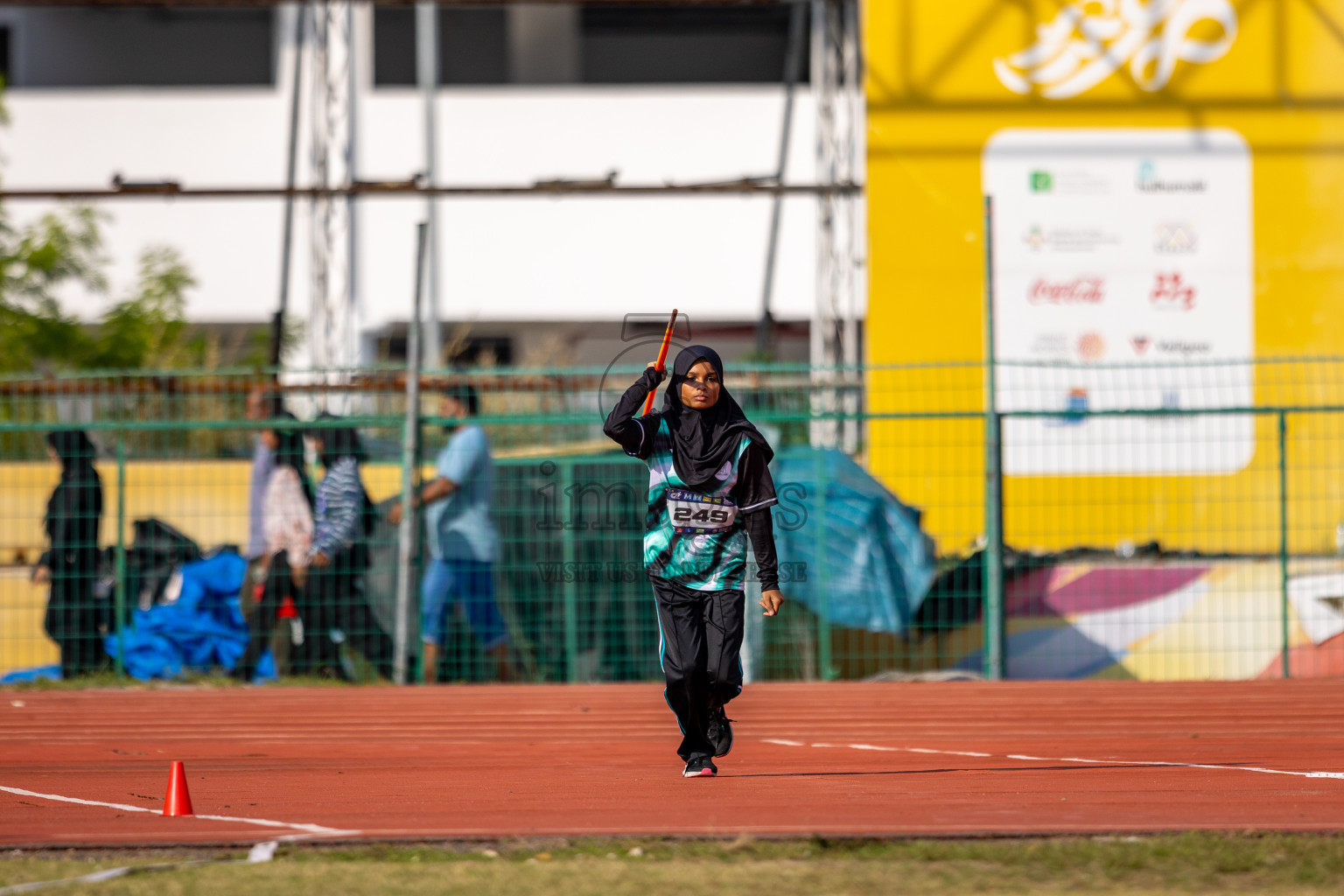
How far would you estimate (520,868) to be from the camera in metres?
4.45

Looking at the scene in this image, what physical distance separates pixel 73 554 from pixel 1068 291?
9.01 m

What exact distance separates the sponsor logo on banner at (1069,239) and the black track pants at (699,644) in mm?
9092

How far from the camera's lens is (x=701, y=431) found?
6.20 meters

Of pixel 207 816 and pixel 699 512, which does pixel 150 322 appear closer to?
pixel 699 512

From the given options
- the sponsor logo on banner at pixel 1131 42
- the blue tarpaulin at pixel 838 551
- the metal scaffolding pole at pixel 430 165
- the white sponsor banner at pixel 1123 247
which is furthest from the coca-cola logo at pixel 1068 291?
the metal scaffolding pole at pixel 430 165

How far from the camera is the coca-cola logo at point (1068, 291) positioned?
14422mm

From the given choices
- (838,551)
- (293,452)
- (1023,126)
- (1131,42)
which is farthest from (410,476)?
(1131,42)

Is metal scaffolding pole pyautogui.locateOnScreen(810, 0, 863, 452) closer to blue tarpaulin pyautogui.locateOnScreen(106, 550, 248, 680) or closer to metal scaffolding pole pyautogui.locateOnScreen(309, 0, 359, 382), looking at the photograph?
blue tarpaulin pyautogui.locateOnScreen(106, 550, 248, 680)

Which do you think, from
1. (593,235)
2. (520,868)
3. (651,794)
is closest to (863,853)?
(520,868)

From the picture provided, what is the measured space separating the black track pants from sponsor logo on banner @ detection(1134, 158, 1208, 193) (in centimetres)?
966

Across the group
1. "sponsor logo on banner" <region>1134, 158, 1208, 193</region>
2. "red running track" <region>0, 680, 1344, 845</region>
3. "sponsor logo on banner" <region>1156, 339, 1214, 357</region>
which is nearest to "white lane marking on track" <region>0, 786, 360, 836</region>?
"red running track" <region>0, 680, 1344, 845</region>

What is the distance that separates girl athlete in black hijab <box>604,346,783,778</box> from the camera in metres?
6.17

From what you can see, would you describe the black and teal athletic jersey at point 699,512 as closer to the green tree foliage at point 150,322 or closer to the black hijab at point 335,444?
the black hijab at point 335,444

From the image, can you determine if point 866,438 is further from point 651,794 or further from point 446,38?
point 446,38
